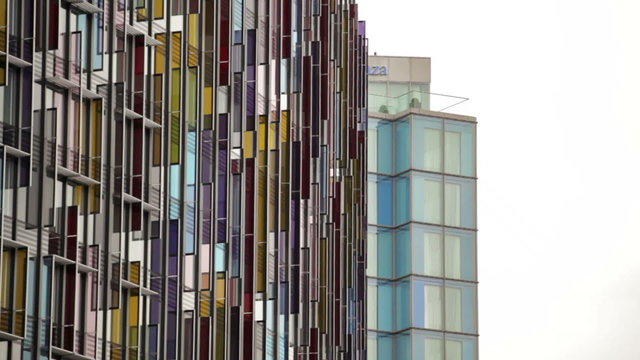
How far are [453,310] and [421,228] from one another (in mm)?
4983

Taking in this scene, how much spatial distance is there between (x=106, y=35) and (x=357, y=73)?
131 feet

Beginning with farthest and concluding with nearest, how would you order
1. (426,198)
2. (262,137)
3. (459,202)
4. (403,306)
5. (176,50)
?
(459,202)
(426,198)
(403,306)
(262,137)
(176,50)

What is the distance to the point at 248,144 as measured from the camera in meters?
61.2

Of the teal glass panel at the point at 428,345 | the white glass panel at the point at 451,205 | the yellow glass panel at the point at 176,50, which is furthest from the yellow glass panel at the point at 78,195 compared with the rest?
the white glass panel at the point at 451,205

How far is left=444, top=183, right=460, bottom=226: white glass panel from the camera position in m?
103

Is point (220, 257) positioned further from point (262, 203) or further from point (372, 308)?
point (372, 308)

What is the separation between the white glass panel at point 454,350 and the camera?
331 feet

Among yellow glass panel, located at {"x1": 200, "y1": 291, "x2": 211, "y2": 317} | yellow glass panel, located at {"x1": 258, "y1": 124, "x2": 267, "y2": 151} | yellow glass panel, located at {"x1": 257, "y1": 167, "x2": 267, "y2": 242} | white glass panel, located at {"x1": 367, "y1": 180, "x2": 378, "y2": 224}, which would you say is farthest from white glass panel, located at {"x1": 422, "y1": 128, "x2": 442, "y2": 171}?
yellow glass panel, located at {"x1": 200, "y1": 291, "x2": 211, "y2": 317}

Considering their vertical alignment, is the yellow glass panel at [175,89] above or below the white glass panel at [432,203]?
below

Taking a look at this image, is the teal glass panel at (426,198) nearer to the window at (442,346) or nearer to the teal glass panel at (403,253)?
the teal glass panel at (403,253)

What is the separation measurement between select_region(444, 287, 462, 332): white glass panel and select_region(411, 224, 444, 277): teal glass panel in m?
1.26

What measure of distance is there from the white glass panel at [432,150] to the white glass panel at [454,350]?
10014 millimetres

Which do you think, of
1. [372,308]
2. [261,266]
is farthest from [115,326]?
[372,308]

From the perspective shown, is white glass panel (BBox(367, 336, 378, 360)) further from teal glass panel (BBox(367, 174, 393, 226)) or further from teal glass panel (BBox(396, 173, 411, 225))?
teal glass panel (BBox(396, 173, 411, 225))
